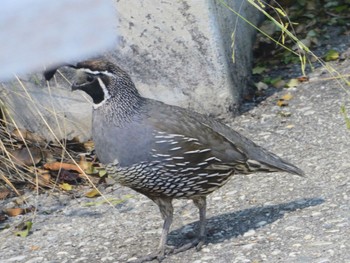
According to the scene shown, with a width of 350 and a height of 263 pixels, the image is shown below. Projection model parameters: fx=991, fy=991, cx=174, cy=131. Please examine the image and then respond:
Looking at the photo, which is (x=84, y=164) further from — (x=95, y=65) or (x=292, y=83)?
(x=292, y=83)

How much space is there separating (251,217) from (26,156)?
1.89 m

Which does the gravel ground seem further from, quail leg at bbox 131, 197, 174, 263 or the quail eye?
the quail eye

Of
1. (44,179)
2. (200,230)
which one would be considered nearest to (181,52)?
(44,179)

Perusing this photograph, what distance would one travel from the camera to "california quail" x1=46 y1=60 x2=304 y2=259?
5215mm

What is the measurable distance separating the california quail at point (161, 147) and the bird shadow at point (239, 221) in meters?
0.15

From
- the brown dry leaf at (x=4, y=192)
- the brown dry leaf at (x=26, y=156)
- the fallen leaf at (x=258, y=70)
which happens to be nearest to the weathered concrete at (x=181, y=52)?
the fallen leaf at (x=258, y=70)

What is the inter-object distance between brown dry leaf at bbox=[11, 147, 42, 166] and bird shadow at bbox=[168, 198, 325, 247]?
4.71ft

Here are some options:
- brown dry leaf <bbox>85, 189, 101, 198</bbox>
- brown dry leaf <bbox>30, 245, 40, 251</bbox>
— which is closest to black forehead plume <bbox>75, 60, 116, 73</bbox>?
brown dry leaf <bbox>30, 245, 40, 251</bbox>

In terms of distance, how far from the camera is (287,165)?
5.57 m

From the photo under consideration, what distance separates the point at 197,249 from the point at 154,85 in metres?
1.83

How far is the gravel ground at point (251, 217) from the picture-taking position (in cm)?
521

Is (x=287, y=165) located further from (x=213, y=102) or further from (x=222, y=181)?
(x=213, y=102)

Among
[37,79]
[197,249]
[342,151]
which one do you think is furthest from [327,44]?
[197,249]

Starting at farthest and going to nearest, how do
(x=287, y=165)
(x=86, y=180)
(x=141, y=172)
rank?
(x=86, y=180), (x=287, y=165), (x=141, y=172)
